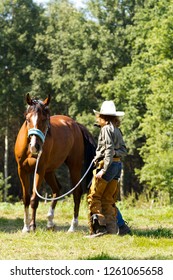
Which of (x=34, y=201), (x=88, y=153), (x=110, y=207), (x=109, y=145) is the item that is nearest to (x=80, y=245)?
(x=110, y=207)

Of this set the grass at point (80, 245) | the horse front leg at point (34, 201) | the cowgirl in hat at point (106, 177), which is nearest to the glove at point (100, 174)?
the cowgirl in hat at point (106, 177)

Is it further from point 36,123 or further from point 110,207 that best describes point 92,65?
point 110,207

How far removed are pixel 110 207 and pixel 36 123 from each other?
188 cm

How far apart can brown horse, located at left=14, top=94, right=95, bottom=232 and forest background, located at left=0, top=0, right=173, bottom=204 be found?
1768cm

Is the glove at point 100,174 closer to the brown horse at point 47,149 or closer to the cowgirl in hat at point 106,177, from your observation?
the cowgirl in hat at point 106,177

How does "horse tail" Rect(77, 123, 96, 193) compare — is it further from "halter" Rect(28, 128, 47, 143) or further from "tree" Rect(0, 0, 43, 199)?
"tree" Rect(0, 0, 43, 199)

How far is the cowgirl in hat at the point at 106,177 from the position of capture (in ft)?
28.2

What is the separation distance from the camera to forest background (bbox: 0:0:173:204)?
30031 mm

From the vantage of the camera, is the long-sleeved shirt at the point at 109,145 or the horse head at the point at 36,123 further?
the horse head at the point at 36,123
